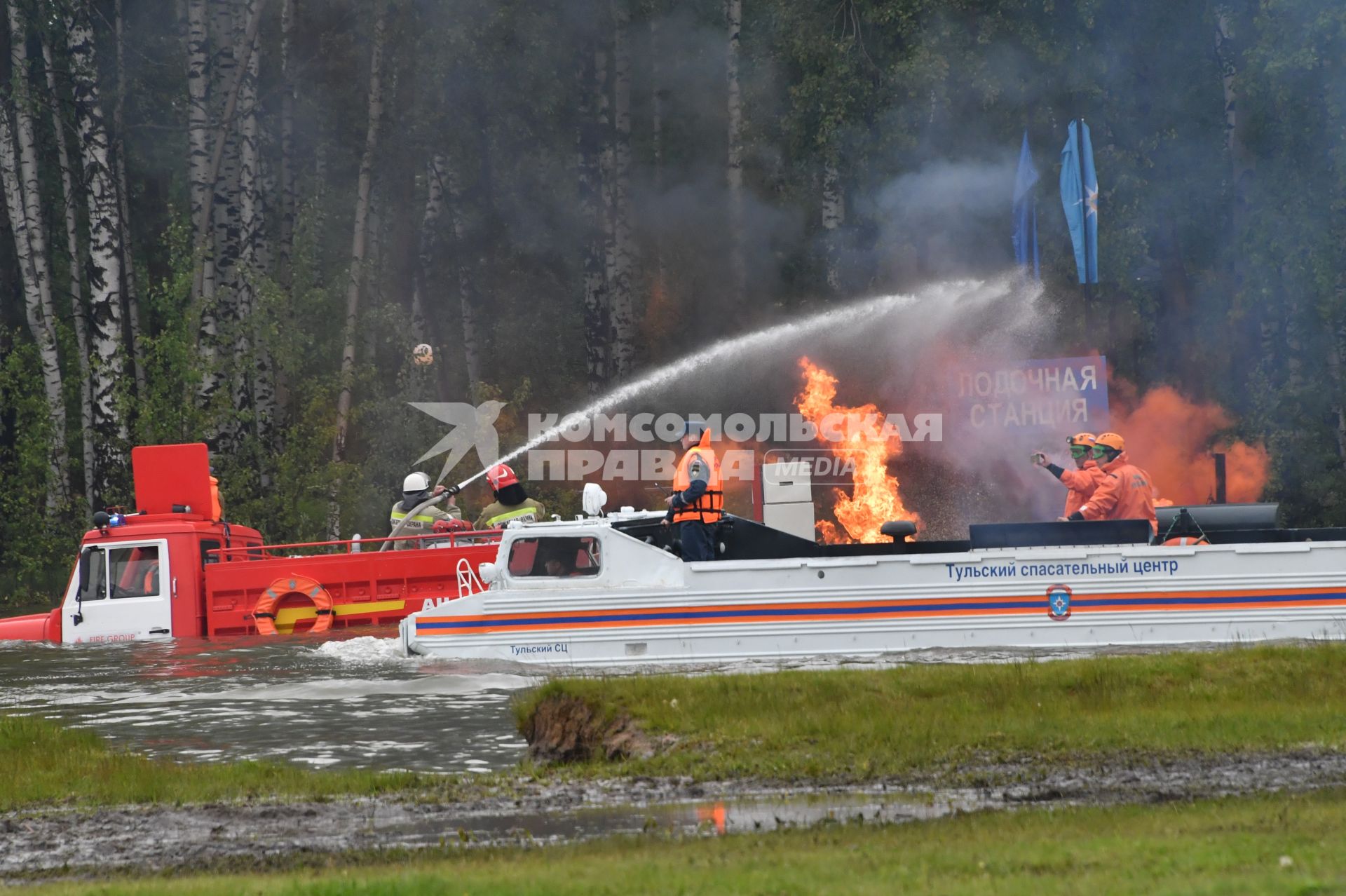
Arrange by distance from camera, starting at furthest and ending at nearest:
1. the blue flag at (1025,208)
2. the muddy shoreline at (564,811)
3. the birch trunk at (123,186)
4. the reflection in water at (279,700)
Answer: the birch trunk at (123,186) < the blue flag at (1025,208) < the reflection in water at (279,700) < the muddy shoreline at (564,811)

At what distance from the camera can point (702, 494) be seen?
1638 centimetres

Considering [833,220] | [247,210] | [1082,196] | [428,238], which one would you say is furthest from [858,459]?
[428,238]

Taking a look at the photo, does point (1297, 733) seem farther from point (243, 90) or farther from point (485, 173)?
point (485, 173)

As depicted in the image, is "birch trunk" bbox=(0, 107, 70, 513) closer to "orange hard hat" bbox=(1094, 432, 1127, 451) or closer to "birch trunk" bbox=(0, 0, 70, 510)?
"birch trunk" bbox=(0, 0, 70, 510)

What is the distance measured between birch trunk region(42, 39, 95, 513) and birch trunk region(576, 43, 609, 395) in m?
10.7

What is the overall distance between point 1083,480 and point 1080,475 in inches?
2.5

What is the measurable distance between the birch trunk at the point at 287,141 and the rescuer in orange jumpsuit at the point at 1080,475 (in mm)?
22051

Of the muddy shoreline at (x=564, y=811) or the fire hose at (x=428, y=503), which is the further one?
the fire hose at (x=428, y=503)


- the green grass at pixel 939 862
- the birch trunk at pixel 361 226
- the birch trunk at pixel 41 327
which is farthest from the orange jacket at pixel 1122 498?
the birch trunk at pixel 41 327

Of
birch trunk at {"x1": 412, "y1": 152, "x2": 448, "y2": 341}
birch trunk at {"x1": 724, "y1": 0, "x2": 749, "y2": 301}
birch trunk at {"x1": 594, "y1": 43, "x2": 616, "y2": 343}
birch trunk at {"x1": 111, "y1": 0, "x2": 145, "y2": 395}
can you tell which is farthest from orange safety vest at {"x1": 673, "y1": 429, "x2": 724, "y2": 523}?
birch trunk at {"x1": 412, "y1": 152, "x2": 448, "y2": 341}

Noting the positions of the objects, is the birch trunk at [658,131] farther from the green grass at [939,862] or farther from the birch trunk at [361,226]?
the green grass at [939,862]

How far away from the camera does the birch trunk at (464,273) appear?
41.4 meters

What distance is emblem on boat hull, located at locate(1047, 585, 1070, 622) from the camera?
50.8ft

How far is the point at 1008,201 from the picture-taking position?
32625 millimetres
